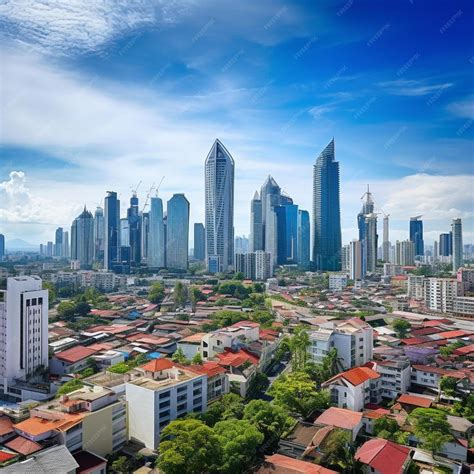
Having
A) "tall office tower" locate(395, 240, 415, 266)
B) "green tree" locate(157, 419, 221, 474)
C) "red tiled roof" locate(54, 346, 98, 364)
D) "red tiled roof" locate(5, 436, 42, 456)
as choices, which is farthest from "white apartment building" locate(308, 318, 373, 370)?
"tall office tower" locate(395, 240, 415, 266)

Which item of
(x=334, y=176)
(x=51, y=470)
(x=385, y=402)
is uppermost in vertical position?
(x=334, y=176)

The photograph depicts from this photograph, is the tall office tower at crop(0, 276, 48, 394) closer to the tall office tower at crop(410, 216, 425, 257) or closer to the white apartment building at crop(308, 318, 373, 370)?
the white apartment building at crop(308, 318, 373, 370)

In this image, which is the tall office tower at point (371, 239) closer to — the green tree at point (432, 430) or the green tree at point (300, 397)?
the green tree at point (300, 397)

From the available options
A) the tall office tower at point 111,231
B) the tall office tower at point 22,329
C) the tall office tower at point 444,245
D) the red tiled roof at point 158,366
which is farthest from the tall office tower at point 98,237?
the red tiled roof at point 158,366

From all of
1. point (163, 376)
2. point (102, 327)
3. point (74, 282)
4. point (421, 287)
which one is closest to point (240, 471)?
point (163, 376)

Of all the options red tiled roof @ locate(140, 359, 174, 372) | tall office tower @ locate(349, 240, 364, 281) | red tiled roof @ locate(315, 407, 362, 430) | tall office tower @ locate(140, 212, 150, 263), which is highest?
tall office tower @ locate(140, 212, 150, 263)

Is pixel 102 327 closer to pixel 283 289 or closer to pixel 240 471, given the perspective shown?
pixel 240 471

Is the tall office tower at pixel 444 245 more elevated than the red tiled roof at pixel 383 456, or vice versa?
the tall office tower at pixel 444 245
